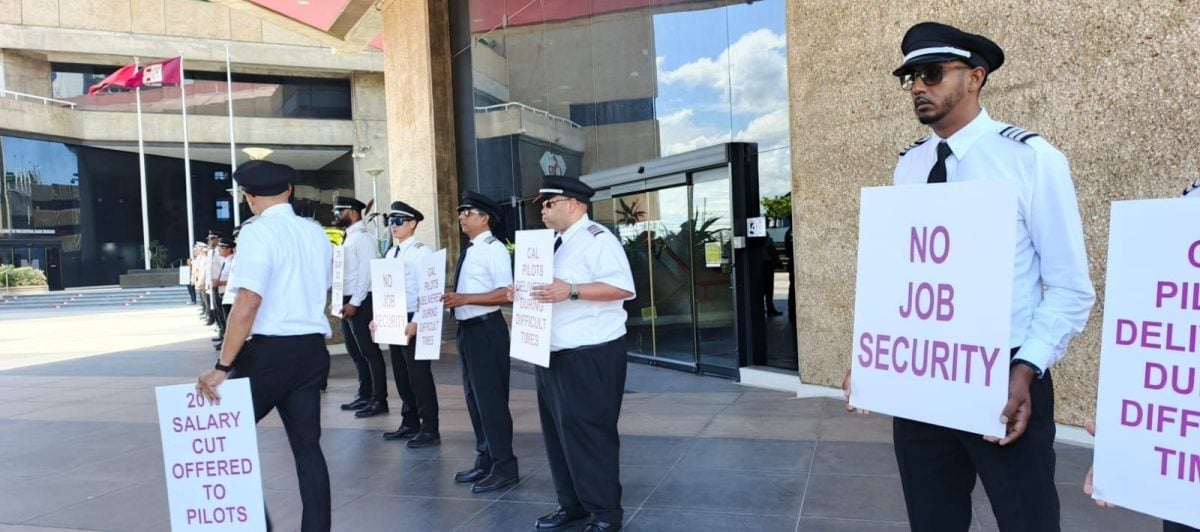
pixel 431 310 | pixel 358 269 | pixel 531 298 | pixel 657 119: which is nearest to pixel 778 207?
pixel 657 119

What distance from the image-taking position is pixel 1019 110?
530 centimetres

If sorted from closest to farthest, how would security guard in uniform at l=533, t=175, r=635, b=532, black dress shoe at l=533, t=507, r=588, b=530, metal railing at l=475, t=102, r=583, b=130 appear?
1. security guard in uniform at l=533, t=175, r=635, b=532
2. black dress shoe at l=533, t=507, r=588, b=530
3. metal railing at l=475, t=102, r=583, b=130

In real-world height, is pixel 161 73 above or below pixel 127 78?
above

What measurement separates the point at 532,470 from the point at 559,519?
116 centimetres

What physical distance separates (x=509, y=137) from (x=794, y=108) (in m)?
6.84

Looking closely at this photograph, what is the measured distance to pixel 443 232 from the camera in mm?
14133

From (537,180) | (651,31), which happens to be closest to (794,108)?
(651,31)

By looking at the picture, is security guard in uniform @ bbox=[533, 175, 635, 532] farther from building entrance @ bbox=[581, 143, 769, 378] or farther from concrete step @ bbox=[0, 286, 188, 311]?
concrete step @ bbox=[0, 286, 188, 311]

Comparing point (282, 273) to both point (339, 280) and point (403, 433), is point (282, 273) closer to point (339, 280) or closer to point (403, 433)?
point (403, 433)

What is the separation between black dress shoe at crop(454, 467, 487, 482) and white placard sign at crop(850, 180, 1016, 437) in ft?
10.7

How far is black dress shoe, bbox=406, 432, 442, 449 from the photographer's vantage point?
6012 mm

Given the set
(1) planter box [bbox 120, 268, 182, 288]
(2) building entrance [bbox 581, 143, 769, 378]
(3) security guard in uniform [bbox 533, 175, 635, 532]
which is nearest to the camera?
(3) security guard in uniform [bbox 533, 175, 635, 532]

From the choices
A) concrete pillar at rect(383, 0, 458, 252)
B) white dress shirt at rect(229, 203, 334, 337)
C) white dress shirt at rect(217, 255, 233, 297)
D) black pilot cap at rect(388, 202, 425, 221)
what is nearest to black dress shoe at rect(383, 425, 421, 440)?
black pilot cap at rect(388, 202, 425, 221)

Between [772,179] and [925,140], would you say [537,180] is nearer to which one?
[772,179]
